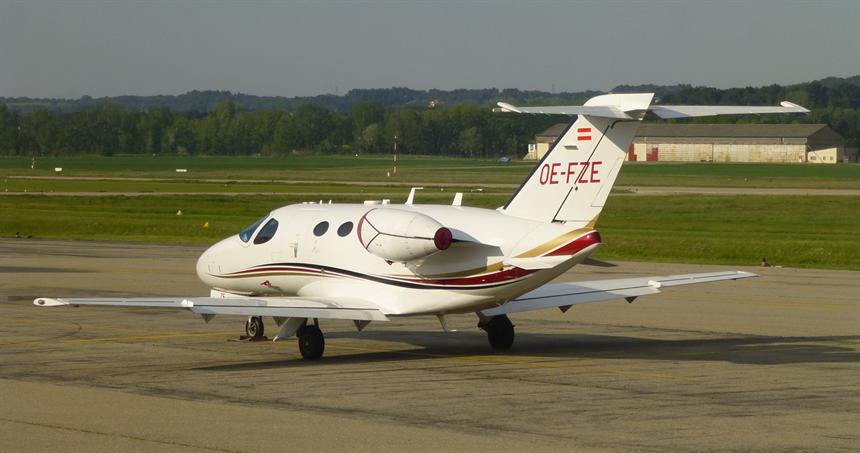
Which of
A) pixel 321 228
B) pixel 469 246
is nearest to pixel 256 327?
pixel 321 228

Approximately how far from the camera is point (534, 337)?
28.3m

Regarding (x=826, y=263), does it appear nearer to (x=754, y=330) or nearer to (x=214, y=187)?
(x=754, y=330)

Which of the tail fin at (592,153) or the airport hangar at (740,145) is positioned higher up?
the tail fin at (592,153)

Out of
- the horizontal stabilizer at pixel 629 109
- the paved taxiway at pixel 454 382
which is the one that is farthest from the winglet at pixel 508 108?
the paved taxiway at pixel 454 382

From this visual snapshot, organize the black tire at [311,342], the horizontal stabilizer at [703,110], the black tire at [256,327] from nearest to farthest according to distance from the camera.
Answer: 1. the horizontal stabilizer at [703,110]
2. the black tire at [311,342]
3. the black tire at [256,327]

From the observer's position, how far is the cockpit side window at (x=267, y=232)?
2627cm

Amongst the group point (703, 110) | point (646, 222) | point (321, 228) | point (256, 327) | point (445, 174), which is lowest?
point (445, 174)

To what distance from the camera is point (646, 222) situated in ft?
228

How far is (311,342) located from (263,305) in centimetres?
164

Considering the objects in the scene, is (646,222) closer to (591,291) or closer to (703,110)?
(591,291)

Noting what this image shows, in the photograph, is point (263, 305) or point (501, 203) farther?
point (501, 203)

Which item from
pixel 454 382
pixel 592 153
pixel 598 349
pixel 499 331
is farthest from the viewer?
pixel 598 349

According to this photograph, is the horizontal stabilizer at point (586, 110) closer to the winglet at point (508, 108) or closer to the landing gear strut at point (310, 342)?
the winglet at point (508, 108)

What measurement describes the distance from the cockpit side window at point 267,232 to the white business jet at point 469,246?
59.1 inches
